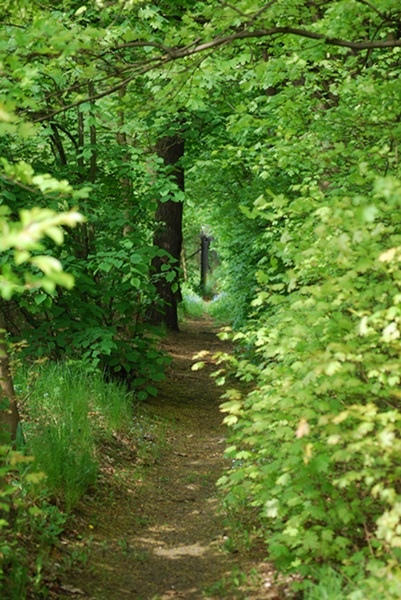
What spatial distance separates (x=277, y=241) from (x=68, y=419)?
2.80 metres

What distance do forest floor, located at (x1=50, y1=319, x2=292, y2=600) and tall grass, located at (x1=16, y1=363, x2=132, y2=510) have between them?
0.24 metres

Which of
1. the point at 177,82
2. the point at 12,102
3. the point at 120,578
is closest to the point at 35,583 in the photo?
the point at 120,578

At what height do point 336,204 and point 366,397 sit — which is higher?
point 336,204

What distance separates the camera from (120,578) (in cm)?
435

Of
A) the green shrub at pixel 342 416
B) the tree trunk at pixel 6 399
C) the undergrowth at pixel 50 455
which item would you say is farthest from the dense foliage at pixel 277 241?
the tree trunk at pixel 6 399

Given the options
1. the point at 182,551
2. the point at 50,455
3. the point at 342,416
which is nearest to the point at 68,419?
the point at 50,455

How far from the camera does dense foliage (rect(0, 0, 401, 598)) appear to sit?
3.38 metres

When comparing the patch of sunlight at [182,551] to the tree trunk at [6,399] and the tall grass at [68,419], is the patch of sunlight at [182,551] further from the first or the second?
the tree trunk at [6,399]

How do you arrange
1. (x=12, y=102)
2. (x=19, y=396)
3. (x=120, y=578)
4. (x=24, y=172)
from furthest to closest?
1. (x=19, y=396)
2. (x=120, y=578)
3. (x=12, y=102)
4. (x=24, y=172)

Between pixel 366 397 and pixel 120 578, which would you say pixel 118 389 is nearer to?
pixel 120 578

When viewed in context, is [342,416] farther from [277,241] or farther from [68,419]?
[277,241]

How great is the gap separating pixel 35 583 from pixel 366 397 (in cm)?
214

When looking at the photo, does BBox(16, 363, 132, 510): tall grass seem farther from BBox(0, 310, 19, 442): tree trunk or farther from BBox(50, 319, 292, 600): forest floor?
BBox(0, 310, 19, 442): tree trunk

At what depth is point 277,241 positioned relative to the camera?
694 cm
